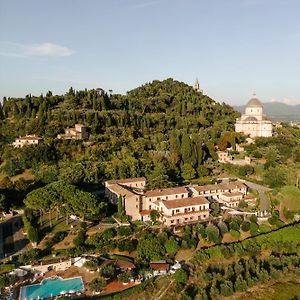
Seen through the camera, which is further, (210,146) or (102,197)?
(210,146)

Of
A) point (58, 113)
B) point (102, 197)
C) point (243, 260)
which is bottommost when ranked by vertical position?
point (243, 260)

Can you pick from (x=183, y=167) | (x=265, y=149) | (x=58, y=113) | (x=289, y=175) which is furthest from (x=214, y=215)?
(x=58, y=113)

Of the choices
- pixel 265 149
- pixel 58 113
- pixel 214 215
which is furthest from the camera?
pixel 58 113

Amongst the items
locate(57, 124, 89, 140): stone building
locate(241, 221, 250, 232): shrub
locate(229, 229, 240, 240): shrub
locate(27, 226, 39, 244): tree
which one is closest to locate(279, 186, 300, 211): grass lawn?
locate(241, 221, 250, 232): shrub

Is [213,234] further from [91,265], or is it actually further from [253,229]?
[91,265]

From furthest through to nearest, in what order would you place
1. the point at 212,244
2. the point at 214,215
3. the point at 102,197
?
1. the point at 102,197
2. the point at 214,215
3. the point at 212,244

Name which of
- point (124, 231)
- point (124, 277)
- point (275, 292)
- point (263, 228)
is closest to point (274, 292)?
point (275, 292)

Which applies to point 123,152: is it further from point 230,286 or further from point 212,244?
point 230,286
